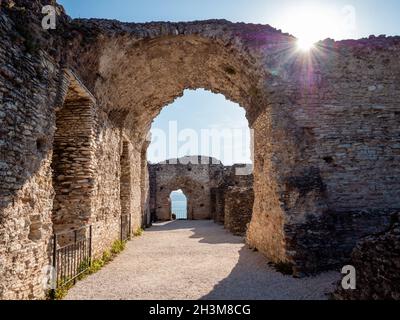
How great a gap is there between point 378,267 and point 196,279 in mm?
3567

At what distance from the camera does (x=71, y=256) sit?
643cm

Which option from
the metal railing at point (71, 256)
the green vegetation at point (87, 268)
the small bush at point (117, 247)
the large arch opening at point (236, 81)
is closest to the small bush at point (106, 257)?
the green vegetation at point (87, 268)

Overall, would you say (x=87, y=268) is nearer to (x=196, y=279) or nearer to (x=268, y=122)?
(x=196, y=279)

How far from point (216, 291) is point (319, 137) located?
4439mm

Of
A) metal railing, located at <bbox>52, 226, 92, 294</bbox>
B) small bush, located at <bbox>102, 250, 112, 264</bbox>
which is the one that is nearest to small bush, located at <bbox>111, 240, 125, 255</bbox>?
small bush, located at <bbox>102, 250, 112, 264</bbox>

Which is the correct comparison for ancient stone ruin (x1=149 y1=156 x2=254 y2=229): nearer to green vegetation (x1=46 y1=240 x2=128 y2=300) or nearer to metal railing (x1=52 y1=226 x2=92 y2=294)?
green vegetation (x1=46 y1=240 x2=128 y2=300)

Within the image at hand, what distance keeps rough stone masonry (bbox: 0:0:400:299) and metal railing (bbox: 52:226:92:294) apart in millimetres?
241

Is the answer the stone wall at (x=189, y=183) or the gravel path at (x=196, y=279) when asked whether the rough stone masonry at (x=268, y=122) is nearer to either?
the gravel path at (x=196, y=279)

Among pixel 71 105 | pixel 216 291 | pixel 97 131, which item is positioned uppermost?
pixel 71 105

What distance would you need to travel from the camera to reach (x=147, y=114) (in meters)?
13.3

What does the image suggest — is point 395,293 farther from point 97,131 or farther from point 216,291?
point 97,131

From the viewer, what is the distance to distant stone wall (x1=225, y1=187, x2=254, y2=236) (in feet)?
44.5
